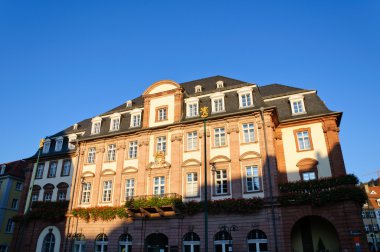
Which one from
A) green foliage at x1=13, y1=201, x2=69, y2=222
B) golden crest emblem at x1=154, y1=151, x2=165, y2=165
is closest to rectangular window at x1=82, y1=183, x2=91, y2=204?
green foliage at x1=13, y1=201, x2=69, y2=222

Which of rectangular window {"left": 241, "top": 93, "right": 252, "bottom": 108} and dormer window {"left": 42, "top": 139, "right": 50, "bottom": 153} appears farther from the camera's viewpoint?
dormer window {"left": 42, "top": 139, "right": 50, "bottom": 153}

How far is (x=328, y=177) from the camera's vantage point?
25.3m

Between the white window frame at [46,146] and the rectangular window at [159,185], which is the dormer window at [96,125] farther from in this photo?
the rectangular window at [159,185]

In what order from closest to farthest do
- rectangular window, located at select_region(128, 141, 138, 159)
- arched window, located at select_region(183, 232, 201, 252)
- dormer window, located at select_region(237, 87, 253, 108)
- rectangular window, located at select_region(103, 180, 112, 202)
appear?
arched window, located at select_region(183, 232, 201, 252) → dormer window, located at select_region(237, 87, 253, 108) → rectangular window, located at select_region(103, 180, 112, 202) → rectangular window, located at select_region(128, 141, 138, 159)

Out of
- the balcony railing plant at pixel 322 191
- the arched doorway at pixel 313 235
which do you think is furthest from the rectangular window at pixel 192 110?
the arched doorway at pixel 313 235

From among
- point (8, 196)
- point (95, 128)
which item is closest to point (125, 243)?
point (95, 128)

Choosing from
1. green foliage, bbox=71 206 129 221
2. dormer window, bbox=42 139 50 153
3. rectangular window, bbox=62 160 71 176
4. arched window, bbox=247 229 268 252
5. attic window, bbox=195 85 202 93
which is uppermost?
attic window, bbox=195 85 202 93

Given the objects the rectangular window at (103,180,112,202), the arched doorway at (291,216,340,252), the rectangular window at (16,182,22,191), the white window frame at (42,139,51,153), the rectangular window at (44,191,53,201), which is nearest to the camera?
the arched doorway at (291,216,340,252)

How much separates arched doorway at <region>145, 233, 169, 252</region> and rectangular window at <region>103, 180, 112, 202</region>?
629 cm

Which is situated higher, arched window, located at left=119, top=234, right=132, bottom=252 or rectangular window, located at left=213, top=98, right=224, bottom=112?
rectangular window, located at left=213, top=98, right=224, bottom=112

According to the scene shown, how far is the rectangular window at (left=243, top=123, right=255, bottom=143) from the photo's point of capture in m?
28.3

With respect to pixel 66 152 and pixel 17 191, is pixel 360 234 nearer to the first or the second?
pixel 66 152

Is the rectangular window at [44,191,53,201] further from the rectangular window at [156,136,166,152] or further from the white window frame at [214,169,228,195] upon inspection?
the white window frame at [214,169,228,195]

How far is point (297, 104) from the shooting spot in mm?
30906
